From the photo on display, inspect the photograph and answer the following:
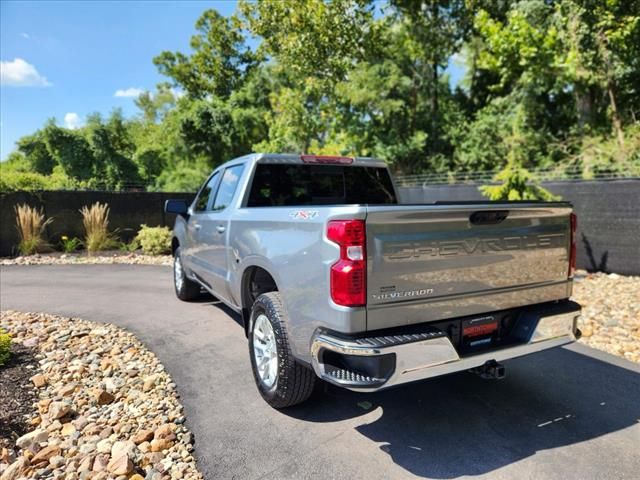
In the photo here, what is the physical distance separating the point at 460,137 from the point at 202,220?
1360 cm

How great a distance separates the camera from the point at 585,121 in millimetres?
13312

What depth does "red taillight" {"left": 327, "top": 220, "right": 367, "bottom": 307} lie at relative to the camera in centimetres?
245

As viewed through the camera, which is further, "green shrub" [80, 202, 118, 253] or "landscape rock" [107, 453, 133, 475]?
"green shrub" [80, 202, 118, 253]

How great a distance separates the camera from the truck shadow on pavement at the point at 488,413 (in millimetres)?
2756

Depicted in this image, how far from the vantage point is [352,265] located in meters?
2.46

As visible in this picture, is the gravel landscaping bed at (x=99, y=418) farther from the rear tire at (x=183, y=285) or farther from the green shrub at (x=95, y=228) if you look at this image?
the green shrub at (x=95, y=228)

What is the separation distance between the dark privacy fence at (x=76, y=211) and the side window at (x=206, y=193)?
692 centimetres

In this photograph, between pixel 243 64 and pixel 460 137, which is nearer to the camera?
pixel 460 137

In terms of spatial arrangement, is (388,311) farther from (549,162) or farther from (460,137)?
(460,137)

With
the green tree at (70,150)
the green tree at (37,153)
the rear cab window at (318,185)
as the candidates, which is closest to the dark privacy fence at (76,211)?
the rear cab window at (318,185)

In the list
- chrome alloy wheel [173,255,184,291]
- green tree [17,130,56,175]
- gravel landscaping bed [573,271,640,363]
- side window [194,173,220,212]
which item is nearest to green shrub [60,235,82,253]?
chrome alloy wheel [173,255,184,291]

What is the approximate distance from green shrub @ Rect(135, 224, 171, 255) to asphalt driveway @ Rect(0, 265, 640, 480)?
6.45 metres

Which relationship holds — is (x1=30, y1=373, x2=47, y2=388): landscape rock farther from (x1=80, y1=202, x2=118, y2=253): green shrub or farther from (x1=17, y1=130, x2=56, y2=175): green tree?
(x1=17, y1=130, x2=56, y2=175): green tree

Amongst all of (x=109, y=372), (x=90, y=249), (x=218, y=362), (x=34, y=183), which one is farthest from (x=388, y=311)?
(x=34, y=183)
